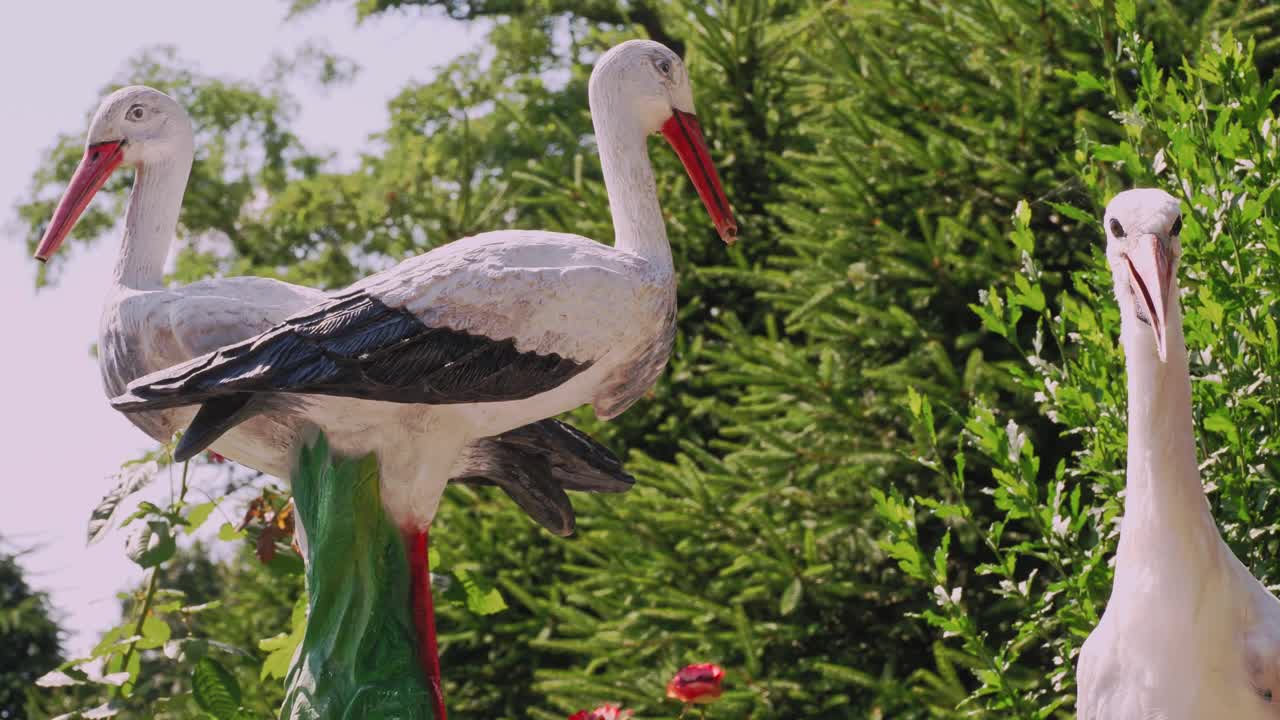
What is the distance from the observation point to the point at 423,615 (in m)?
2.51

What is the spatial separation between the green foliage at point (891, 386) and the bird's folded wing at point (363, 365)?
1.04 m

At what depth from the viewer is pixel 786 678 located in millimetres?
4645

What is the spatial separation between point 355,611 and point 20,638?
4424 millimetres

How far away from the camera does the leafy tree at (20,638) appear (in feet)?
20.2

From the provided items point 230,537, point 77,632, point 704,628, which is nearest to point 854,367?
point 704,628

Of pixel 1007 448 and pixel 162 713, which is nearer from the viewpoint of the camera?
pixel 1007 448

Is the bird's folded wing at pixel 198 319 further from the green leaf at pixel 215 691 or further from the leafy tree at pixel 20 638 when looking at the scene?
the leafy tree at pixel 20 638

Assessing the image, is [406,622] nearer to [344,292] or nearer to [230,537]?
[344,292]

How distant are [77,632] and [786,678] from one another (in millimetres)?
3355

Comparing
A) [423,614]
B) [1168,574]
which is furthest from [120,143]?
[1168,574]

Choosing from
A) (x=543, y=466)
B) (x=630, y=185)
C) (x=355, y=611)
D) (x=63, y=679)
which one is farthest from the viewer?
(x=63, y=679)

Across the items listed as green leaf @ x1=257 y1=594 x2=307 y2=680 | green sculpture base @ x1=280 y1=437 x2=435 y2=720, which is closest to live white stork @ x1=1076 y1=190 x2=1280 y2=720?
green sculpture base @ x1=280 y1=437 x2=435 y2=720

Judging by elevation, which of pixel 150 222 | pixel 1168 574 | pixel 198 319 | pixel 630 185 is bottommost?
pixel 1168 574

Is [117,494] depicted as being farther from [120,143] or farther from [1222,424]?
[1222,424]
